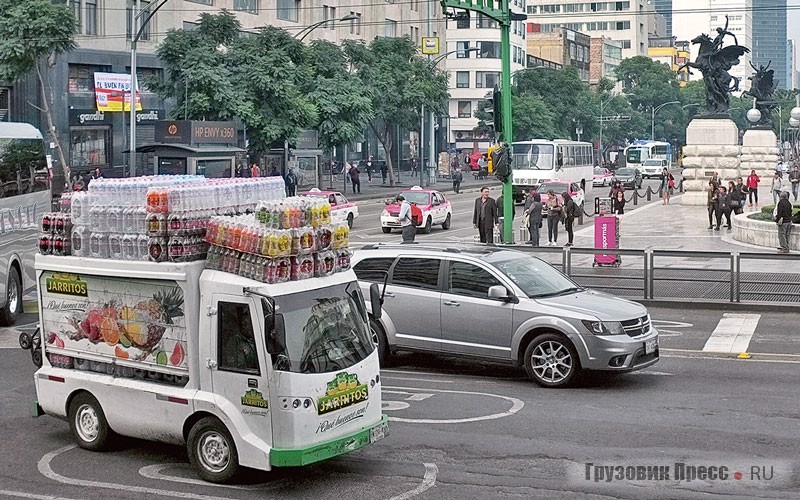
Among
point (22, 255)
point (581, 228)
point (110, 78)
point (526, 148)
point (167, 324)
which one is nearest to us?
point (167, 324)

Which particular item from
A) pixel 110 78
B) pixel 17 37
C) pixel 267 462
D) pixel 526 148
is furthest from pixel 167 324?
pixel 526 148

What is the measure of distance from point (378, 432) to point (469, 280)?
4.74m

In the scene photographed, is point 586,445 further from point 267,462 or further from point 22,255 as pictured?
point 22,255

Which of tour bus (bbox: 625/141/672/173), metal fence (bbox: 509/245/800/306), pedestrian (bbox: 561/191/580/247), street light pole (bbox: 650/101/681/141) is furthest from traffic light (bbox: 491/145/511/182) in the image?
street light pole (bbox: 650/101/681/141)

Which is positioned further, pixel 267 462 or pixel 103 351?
pixel 103 351

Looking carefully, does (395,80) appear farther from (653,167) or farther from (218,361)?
(218,361)

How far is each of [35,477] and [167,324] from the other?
188 centimetres

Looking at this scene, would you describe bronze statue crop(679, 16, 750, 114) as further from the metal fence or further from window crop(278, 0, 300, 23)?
the metal fence

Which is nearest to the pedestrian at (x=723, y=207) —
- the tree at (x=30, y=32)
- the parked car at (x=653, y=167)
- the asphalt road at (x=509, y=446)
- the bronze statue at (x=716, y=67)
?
the bronze statue at (x=716, y=67)

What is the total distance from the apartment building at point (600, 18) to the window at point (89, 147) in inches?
5504

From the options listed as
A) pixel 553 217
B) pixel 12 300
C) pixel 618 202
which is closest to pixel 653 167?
pixel 618 202

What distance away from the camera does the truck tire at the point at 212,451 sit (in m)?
10.2

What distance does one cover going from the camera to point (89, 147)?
55594 millimetres

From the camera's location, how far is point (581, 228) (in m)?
44.2
